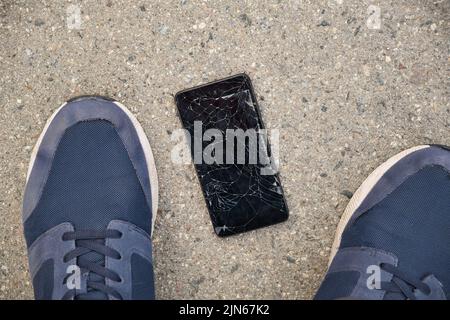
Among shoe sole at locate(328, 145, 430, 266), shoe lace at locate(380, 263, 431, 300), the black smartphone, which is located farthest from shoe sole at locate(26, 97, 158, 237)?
shoe lace at locate(380, 263, 431, 300)

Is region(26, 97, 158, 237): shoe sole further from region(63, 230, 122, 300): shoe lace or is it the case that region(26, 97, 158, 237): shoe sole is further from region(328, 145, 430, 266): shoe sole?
region(328, 145, 430, 266): shoe sole

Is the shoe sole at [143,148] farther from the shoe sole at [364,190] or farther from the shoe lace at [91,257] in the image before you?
the shoe sole at [364,190]

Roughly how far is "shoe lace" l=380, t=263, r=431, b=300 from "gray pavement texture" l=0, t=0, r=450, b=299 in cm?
19

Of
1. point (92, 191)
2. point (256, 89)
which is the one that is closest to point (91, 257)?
point (92, 191)

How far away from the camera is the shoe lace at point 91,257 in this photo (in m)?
1.33

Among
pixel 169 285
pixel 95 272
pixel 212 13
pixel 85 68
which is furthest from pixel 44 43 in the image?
pixel 169 285

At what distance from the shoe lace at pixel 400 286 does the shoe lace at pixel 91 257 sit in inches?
28.0

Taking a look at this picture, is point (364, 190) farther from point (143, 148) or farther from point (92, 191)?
point (92, 191)
